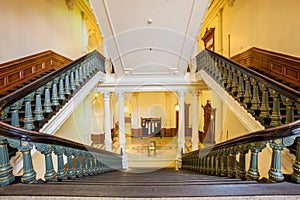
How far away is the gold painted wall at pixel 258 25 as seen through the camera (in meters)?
3.60

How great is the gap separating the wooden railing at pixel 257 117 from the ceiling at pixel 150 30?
2.96 ft

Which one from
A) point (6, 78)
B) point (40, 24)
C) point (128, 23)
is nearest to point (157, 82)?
point (128, 23)

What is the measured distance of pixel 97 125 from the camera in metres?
8.93

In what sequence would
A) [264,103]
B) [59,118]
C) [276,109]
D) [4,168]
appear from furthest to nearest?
1. [59,118]
2. [264,103]
3. [276,109]
4. [4,168]

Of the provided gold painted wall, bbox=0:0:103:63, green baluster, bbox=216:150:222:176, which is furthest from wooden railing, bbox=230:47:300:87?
gold painted wall, bbox=0:0:103:63

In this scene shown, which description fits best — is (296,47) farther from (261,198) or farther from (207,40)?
(207,40)

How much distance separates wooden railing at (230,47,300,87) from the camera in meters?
3.53

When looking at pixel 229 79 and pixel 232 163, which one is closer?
pixel 232 163

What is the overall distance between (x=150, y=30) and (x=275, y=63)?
2.58m

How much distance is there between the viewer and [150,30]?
406cm

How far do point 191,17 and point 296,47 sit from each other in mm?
1869

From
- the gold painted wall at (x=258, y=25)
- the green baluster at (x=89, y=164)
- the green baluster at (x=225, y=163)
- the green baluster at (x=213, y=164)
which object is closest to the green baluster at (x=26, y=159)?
the green baluster at (x=89, y=164)

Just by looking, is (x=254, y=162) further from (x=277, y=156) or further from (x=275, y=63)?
(x=275, y=63)

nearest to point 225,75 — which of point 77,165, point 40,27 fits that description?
point 77,165
